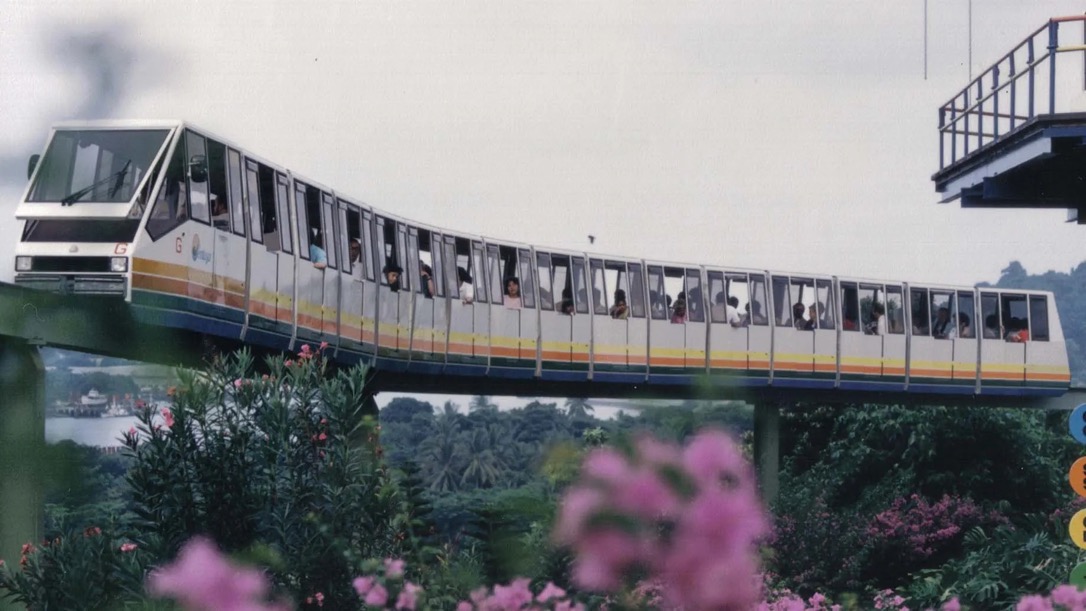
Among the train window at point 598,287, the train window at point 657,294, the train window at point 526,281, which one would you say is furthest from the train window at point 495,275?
the train window at point 657,294

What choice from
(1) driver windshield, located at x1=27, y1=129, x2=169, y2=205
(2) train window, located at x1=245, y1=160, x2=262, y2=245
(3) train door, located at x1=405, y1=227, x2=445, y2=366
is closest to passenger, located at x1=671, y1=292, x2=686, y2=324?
(3) train door, located at x1=405, y1=227, x2=445, y2=366

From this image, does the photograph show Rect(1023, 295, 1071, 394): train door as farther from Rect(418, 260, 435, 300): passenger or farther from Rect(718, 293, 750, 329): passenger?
Rect(418, 260, 435, 300): passenger

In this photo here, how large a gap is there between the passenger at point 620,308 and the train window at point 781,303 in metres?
4.08

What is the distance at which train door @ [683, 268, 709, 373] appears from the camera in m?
34.4

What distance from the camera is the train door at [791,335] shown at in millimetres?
35750

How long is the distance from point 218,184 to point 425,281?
8661 millimetres

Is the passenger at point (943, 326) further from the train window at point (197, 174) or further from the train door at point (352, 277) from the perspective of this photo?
the train window at point (197, 174)

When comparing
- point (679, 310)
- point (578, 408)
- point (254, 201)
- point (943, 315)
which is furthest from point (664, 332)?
point (578, 408)

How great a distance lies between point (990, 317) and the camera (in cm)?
3844

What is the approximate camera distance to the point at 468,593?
683cm

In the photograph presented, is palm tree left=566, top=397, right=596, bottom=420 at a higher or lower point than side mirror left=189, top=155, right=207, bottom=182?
lower

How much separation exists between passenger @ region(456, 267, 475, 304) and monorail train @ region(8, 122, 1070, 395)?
0.13 feet

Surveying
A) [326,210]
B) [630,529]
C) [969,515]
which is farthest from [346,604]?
[969,515]

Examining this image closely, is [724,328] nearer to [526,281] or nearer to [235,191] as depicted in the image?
[526,281]
